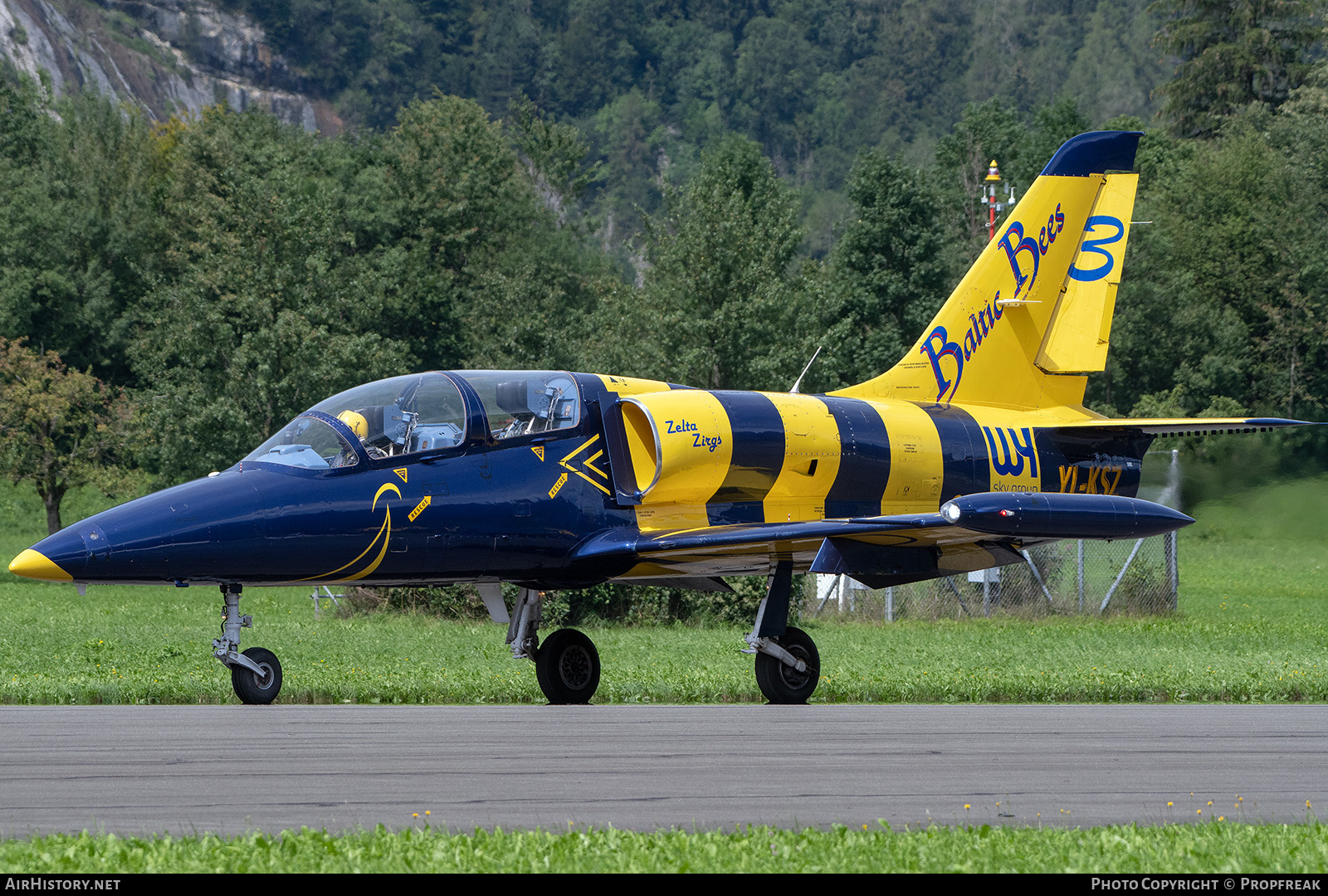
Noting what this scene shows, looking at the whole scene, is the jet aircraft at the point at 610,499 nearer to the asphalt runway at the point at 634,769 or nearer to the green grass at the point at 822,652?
the green grass at the point at 822,652

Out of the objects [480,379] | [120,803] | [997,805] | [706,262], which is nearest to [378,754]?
[120,803]

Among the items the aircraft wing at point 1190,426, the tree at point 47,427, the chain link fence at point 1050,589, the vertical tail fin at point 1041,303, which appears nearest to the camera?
the aircraft wing at point 1190,426

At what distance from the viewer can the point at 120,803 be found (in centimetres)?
745

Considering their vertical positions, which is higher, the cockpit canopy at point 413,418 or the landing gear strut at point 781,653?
the cockpit canopy at point 413,418

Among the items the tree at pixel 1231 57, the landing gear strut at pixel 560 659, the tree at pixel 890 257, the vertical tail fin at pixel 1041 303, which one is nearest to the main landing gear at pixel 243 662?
the landing gear strut at pixel 560 659

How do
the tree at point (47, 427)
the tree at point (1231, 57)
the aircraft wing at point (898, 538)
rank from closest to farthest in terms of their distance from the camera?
the aircraft wing at point (898, 538)
the tree at point (47, 427)
the tree at point (1231, 57)

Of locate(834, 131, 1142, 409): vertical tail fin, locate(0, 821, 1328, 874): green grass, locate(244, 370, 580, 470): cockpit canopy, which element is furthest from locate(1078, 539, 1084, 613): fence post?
locate(0, 821, 1328, 874): green grass

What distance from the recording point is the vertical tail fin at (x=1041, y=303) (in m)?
17.7

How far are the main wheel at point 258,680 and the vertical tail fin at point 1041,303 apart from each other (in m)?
7.33

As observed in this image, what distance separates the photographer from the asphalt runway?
7336mm

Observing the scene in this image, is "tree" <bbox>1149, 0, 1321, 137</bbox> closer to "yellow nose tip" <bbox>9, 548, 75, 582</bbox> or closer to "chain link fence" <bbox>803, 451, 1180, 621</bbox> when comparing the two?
"chain link fence" <bbox>803, 451, 1180, 621</bbox>

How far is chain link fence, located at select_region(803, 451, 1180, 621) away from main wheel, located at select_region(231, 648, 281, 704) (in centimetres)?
1674

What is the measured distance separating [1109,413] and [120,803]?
57183 millimetres

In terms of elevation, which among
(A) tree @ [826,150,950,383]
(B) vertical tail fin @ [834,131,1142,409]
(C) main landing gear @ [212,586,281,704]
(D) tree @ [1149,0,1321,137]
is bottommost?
(C) main landing gear @ [212,586,281,704]
